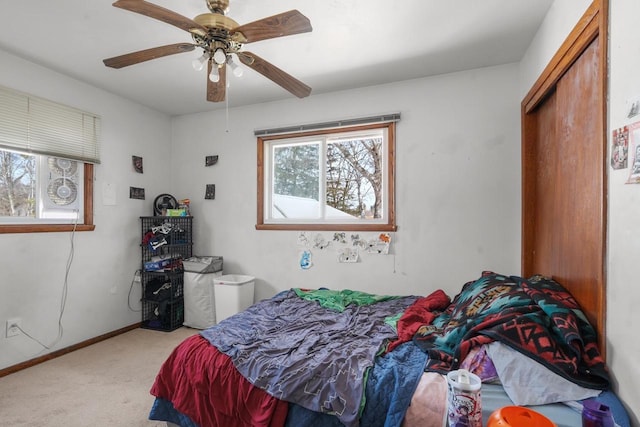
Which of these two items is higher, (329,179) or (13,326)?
(329,179)

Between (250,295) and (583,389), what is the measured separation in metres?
2.83

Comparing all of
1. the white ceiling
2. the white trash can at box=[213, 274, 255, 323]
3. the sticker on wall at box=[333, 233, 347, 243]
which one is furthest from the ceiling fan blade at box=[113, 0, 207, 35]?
the white trash can at box=[213, 274, 255, 323]

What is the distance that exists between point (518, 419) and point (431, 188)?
217 cm

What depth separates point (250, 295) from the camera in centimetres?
345

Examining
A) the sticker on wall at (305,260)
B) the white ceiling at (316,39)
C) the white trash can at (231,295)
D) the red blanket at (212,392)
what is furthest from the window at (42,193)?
the sticker on wall at (305,260)

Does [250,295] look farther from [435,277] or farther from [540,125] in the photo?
[540,125]

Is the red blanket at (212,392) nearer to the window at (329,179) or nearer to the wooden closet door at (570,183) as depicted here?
the wooden closet door at (570,183)

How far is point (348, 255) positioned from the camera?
10.5 ft

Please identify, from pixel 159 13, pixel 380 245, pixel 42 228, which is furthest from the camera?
pixel 380 245

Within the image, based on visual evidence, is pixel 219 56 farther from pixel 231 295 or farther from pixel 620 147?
pixel 231 295

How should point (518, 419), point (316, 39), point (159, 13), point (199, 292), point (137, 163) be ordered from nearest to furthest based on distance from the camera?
point (518, 419)
point (159, 13)
point (316, 39)
point (199, 292)
point (137, 163)

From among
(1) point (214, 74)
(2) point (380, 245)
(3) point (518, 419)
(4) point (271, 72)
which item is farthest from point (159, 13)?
(2) point (380, 245)

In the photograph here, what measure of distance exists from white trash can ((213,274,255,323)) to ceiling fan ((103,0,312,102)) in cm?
201

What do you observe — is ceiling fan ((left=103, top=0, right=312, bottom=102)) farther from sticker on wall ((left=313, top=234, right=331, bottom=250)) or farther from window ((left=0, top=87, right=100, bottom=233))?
sticker on wall ((left=313, top=234, right=331, bottom=250))
